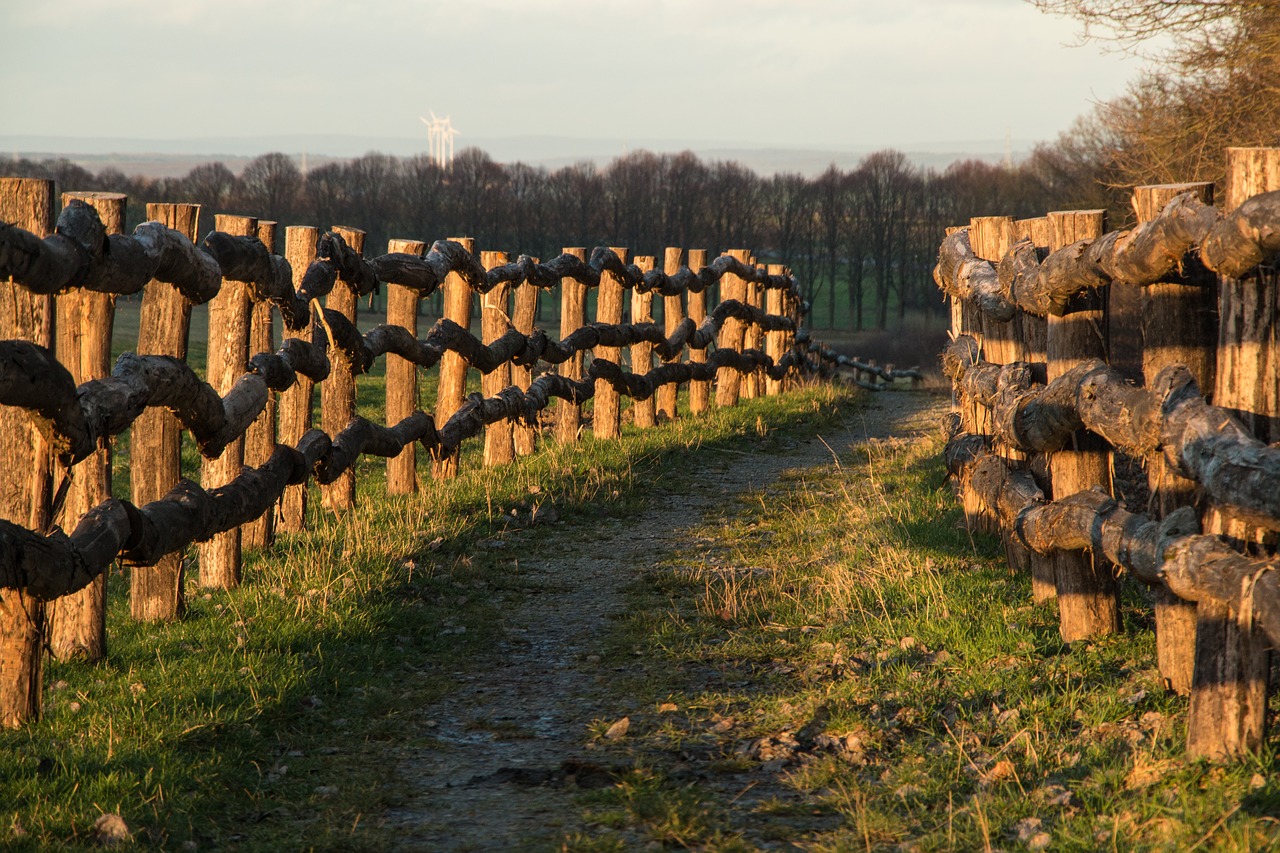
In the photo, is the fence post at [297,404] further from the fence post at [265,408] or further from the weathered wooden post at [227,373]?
the weathered wooden post at [227,373]

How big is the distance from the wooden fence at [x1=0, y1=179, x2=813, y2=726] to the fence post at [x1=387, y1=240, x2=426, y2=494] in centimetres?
2

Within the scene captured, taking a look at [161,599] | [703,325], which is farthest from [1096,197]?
[161,599]

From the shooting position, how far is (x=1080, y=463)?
17.6ft

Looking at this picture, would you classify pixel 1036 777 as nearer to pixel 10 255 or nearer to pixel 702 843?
pixel 702 843

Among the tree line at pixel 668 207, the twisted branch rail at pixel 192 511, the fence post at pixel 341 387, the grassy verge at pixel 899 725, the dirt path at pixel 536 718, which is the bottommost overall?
the dirt path at pixel 536 718

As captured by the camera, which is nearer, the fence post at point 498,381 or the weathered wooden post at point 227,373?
the weathered wooden post at point 227,373

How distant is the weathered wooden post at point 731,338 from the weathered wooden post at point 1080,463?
10.2 meters

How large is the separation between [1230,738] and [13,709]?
14.2 feet

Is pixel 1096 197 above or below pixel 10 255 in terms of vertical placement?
above

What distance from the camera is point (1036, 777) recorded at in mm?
3893

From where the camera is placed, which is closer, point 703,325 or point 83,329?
point 83,329

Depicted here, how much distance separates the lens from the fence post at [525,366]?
11.0 metres

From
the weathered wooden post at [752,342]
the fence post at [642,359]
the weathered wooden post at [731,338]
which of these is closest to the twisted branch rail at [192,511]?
the fence post at [642,359]

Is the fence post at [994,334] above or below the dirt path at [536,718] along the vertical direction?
above
